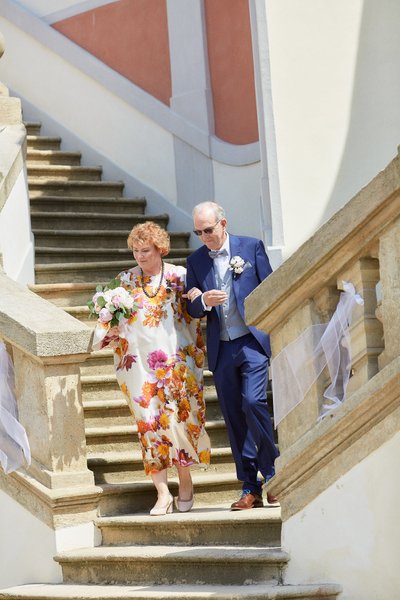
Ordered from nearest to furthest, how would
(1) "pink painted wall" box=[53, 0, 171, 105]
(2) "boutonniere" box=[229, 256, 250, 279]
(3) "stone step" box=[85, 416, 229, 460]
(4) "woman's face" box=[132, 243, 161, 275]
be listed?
1. (2) "boutonniere" box=[229, 256, 250, 279]
2. (4) "woman's face" box=[132, 243, 161, 275]
3. (3) "stone step" box=[85, 416, 229, 460]
4. (1) "pink painted wall" box=[53, 0, 171, 105]

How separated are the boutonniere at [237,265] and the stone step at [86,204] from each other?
389cm

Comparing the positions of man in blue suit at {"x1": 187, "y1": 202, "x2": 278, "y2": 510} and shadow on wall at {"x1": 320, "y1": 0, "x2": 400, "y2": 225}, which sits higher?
shadow on wall at {"x1": 320, "y1": 0, "x2": 400, "y2": 225}

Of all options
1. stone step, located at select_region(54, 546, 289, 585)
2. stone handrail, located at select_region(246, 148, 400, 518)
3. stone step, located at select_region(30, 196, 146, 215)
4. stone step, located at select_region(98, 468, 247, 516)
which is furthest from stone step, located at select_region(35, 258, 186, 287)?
stone handrail, located at select_region(246, 148, 400, 518)

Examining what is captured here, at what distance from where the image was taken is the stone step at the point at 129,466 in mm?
6980

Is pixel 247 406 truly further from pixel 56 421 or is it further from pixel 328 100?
pixel 328 100

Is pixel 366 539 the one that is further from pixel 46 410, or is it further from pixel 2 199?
pixel 2 199

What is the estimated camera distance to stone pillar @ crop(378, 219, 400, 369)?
5.22m

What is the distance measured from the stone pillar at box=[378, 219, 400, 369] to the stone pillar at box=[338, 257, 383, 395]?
8 centimetres

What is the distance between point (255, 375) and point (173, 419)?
0.51 m

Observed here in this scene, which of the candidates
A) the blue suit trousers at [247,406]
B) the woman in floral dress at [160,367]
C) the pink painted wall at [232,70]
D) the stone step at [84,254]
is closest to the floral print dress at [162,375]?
the woman in floral dress at [160,367]

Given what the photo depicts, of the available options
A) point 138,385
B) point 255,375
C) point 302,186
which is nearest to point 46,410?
point 138,385

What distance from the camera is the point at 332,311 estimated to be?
5.55 metres

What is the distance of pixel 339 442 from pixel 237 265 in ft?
4.56

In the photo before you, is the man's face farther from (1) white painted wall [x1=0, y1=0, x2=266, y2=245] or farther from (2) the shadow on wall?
(1) white painted wall [x1=0, y1=0, x2=266, y2=245]
